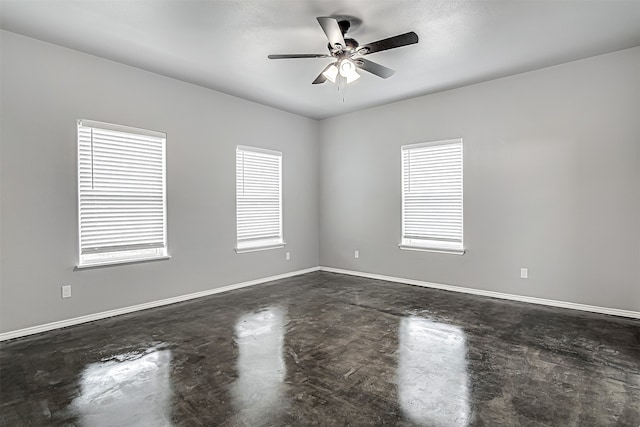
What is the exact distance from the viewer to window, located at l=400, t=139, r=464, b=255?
5.00 metres

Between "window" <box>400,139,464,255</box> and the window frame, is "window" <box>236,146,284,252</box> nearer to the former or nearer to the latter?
the window frame

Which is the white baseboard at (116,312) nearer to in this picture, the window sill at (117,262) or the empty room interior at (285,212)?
the empty room interior at (285,212)

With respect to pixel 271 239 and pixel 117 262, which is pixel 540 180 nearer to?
pixel 271 239

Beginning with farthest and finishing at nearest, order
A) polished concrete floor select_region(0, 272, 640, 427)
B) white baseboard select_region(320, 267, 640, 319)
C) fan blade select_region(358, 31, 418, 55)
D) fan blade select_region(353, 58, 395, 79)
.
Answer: white baseboard select_region(320, 267, 640, 319)
fan blade select_region(353, 58, 395, 79)
fan blade select_region(358, 31, 418, 55)
polished concrete floor select_region(0, 272, 640, 427)

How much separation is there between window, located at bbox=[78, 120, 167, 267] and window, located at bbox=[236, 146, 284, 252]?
1196 millimetres

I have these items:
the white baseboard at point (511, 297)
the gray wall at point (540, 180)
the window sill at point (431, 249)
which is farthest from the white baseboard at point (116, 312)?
the gray wall at point (540, 180)

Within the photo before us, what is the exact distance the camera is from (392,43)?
2816 mm

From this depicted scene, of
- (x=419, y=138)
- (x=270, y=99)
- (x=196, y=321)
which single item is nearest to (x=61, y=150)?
(x=196, y=321)

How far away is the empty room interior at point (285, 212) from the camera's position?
239 cm

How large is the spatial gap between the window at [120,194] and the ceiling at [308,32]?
0.89 metres

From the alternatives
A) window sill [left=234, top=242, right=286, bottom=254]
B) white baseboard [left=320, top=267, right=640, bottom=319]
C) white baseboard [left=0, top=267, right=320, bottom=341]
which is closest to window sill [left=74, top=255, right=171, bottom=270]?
white baseboard [left=0, top=267, right=320, bottom=341]

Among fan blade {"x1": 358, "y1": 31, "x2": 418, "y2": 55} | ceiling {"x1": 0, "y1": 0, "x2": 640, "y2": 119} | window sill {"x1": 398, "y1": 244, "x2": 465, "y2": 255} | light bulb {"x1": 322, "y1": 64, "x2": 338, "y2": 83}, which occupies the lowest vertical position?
window sill {"x1": 398, "y1": 244, "x2": 465, "y2": 255}

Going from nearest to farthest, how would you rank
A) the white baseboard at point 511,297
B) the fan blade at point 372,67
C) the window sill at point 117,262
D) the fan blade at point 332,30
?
the fan blade at point 332,30 → the fan blade at point 372,67 → the window sill at point 117,262 → the white baseboard at point 511,297

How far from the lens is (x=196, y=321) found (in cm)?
376
